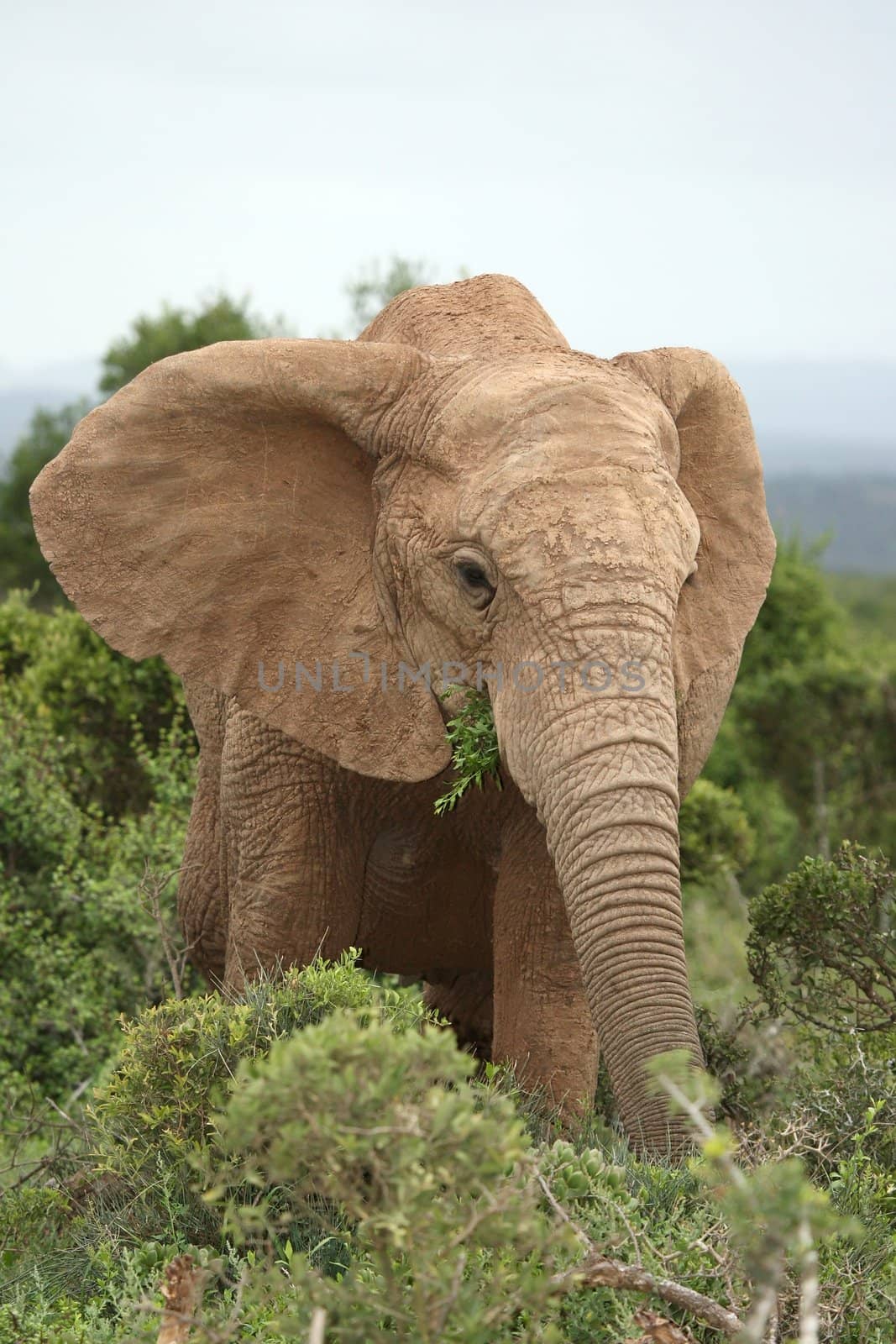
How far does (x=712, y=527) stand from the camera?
18.5 feet

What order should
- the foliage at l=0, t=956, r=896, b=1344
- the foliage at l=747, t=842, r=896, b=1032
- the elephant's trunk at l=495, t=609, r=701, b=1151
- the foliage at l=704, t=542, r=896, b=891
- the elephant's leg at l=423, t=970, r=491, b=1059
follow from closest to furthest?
1. the foliage at l=0, t=956, r=896, b=1344
2. the elephant's trunk at l=495, t=609, r=701, b=1151
3. the foliage at l=747, t=842, r=896, b=1032
4. the elephant's leg at l=423, t=970, r=491, b=1059
5. the foliage at l=704, t=542, r=896, b=891

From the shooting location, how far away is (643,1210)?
4289 mm

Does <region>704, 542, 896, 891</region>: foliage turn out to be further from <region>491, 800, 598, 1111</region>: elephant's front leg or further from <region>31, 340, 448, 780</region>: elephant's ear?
<region>31, 340, 448, 780</region>: elephant's ear

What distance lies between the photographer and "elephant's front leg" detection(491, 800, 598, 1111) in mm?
5297

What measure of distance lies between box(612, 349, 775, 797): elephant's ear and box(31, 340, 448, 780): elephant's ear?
870 millimetres

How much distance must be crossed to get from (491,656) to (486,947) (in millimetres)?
1789

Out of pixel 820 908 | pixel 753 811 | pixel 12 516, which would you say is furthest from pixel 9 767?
pixel 12 516

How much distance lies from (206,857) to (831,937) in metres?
2.38

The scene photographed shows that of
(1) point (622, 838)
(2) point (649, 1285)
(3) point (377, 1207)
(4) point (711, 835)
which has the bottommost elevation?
(4) point (711, 835)

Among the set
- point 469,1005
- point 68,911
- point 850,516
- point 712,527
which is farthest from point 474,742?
point 850,516

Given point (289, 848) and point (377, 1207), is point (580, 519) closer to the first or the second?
point (289, 848)

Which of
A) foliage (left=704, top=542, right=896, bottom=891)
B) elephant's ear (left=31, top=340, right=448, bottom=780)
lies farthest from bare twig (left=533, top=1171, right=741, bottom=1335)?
foliage (left=704, top=542, right=896, bottom=891)

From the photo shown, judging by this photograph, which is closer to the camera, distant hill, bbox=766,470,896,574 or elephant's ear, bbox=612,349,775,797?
elephant's ear, bbox=612,349,775,797

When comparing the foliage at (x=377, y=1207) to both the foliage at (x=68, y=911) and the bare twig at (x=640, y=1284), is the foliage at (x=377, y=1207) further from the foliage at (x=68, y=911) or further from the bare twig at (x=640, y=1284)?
the foliage at (x=68, y=911)
